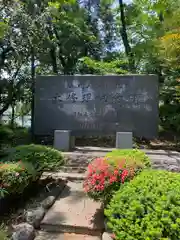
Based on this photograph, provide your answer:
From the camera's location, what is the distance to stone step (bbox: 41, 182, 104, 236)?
10.1 ft

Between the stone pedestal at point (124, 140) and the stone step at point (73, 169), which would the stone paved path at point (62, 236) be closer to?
the stone step at point (73, 169)

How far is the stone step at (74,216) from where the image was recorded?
10.1 ft

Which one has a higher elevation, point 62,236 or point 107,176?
point 107,176

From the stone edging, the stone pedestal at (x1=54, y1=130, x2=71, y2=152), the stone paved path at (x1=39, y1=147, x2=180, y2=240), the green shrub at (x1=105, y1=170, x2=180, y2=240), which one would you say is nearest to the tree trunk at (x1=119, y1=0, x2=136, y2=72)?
the stone pedestal at (x1=54, y1=130, x2=71, y2=152)

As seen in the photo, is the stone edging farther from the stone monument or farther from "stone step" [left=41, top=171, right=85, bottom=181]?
the stone monument

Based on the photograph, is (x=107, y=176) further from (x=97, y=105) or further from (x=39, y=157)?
(x=97, y=105)

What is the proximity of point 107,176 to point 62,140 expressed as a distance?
12.5 ft

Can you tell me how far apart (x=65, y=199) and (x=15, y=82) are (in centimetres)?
546

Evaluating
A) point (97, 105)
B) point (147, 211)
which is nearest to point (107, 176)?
point (147, 211)

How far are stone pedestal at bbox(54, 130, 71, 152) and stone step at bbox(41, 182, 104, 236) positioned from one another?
2.62 m

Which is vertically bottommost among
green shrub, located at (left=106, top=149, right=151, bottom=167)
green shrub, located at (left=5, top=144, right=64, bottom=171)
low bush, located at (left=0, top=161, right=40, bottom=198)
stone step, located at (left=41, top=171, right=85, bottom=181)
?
stone step, located at (left=41, top=171, right=85, bottom=181)

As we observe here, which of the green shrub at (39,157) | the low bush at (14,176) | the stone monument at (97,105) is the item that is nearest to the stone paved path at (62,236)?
the low bush at (14,176)

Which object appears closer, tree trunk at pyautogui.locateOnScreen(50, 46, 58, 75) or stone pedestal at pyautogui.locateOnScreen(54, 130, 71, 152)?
stone pedestal at pyautogui.locateOnScreen(54, 130, 71, 152)

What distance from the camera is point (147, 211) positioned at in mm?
2002
